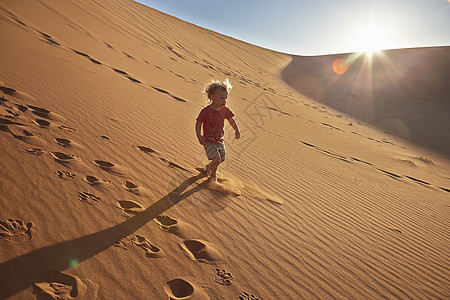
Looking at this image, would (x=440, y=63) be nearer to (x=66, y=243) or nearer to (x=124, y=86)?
(x=124, y=86)

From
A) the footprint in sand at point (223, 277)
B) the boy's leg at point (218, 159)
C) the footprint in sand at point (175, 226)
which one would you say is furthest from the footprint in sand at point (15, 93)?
the footprint in sand at point (223, 277)

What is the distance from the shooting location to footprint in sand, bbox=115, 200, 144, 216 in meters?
2.01

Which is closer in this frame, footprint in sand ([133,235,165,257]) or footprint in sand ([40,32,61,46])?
footprint in sand ([133,235,165,257])

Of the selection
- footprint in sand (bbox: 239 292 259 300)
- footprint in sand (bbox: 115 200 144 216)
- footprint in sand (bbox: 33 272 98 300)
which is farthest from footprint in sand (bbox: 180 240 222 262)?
footprint in sand (bbox: 33 272 98 300)

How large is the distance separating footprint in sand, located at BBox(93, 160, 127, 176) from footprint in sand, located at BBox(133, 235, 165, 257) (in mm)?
915

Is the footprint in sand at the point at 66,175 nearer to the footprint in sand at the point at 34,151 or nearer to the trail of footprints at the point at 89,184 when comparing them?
the trail of footprints at the point at 89,184

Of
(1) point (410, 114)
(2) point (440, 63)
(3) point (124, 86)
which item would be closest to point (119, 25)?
(3) point (124, 86)

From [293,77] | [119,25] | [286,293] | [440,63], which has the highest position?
[440,63]

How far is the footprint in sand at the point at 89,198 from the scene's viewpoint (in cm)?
195

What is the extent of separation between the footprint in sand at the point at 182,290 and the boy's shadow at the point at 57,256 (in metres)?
0.48

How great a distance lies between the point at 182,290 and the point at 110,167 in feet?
4.96

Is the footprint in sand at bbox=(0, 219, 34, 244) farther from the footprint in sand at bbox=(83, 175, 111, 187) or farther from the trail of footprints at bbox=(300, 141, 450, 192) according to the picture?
the trail of footprints at bbox=(300, 141, 450, 192)

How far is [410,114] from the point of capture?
16.9 metres

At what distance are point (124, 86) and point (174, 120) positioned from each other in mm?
1792
